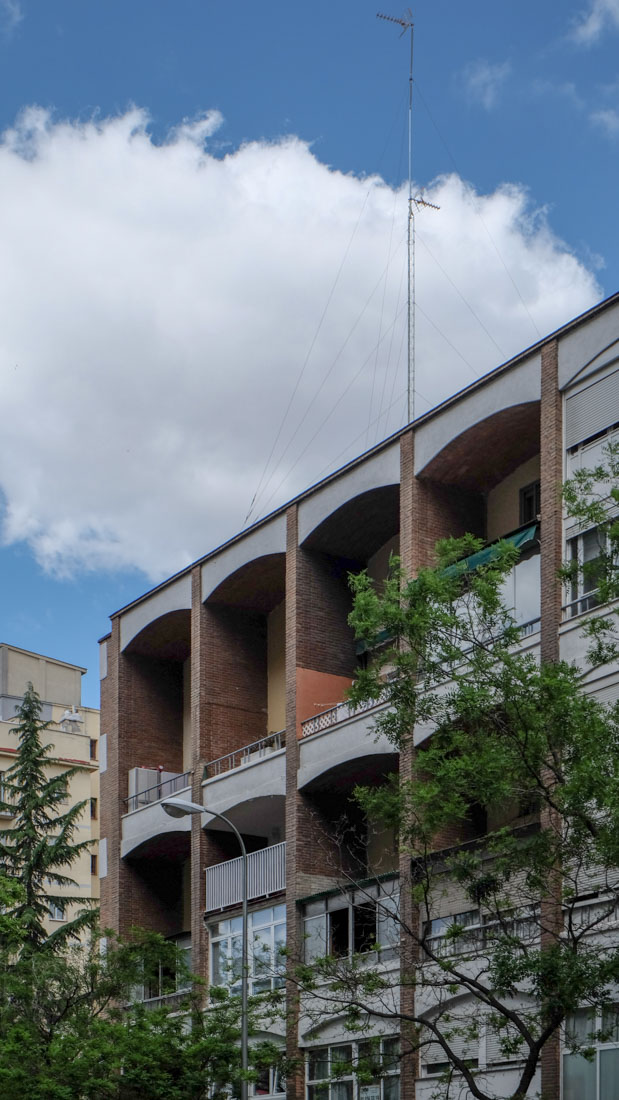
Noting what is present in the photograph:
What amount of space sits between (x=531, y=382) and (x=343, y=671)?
417 inches

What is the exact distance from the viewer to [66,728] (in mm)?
79500

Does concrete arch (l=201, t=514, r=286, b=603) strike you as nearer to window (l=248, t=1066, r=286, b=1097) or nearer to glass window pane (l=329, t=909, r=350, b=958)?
glass window pane (l=329, t=909, r=350, b=958)

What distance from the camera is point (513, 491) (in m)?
36.6

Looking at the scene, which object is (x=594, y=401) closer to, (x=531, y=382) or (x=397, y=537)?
(x=531, y=382)

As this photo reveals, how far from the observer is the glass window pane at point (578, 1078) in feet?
91.4

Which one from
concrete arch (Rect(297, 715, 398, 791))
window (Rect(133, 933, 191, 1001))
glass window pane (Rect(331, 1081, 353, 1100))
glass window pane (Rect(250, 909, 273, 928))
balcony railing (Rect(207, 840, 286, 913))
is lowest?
glass window pane (Rect(331, 1081, 353, 1100))

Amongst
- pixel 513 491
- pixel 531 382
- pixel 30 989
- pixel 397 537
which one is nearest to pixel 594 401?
pixel 531 382

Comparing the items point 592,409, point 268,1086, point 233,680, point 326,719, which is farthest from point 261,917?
point 592,409

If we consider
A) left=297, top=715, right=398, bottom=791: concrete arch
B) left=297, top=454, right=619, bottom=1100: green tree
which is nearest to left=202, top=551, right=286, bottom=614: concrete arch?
left=297, top=715, right=398, bottom=791: concrete arch

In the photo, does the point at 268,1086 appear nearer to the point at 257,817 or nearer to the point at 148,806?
the point at 257,817

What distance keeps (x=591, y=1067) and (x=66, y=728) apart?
179 feet

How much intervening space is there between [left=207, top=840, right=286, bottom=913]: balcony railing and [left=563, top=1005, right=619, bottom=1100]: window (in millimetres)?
11406

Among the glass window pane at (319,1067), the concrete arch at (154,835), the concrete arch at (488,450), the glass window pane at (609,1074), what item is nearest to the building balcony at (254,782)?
the concrete arch at (154,835)

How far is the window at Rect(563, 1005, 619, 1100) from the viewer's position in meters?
27.3
